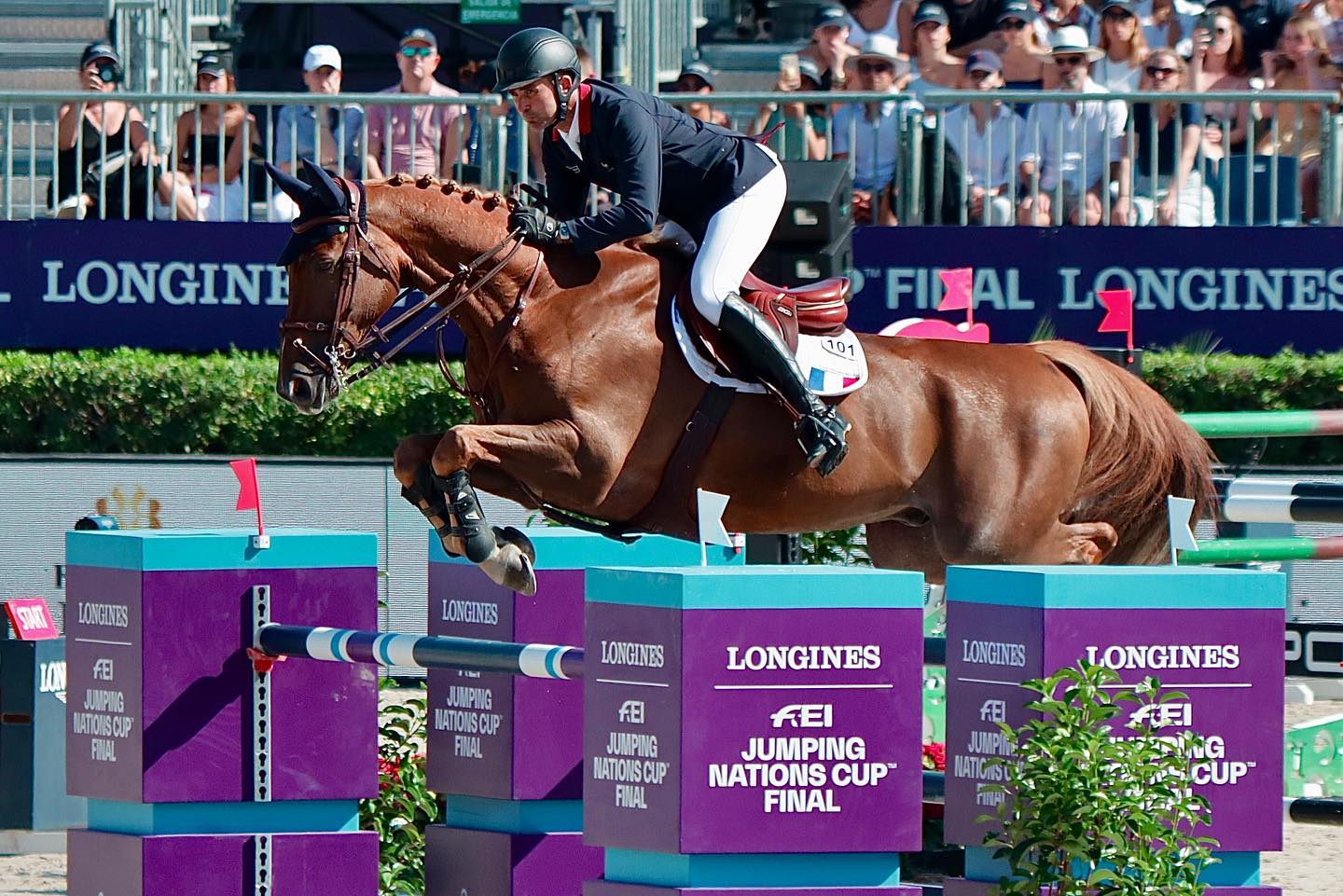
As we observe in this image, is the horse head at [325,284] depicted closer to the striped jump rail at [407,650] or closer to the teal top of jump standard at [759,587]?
the striped jump rail at [407,650]

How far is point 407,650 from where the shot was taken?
16.7 ft

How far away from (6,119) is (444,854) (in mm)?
6413

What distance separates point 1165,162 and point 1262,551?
437 cm

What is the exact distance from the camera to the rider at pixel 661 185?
6031 millimetres

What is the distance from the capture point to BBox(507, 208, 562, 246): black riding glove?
20.3 feet

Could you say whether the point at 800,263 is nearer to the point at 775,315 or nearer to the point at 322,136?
the point at 775,315

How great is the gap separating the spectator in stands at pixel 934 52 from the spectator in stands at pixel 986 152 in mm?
734

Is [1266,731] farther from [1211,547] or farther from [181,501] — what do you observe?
[181,501]

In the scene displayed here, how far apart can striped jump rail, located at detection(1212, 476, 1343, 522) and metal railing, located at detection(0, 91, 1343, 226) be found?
395cm

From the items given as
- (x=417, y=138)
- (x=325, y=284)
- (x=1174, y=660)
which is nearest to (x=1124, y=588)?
(x=1174, y=660)

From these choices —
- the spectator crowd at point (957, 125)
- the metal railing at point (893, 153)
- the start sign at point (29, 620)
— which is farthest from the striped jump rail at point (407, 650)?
the metal railing at point (893, 153)

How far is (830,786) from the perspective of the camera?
4141 mm

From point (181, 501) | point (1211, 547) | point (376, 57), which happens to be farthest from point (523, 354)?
point (376, 57)

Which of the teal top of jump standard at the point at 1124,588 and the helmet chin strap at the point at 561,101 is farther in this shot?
the helmet chin strap at the point at 561,101
